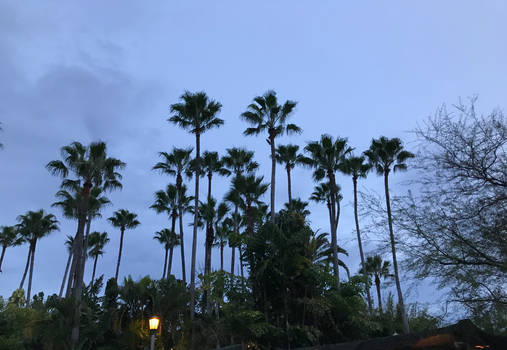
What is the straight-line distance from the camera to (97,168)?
27.9m

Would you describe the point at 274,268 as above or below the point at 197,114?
below

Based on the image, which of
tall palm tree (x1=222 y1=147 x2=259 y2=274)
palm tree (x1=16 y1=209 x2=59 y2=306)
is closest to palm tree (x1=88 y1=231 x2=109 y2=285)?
palm tree (x1=16 y1=209 x2=59 y2=306)

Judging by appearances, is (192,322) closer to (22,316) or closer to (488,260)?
(22,316)

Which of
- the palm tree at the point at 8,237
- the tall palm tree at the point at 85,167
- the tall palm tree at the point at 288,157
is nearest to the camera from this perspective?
the tall palm tree at the point at 85,167

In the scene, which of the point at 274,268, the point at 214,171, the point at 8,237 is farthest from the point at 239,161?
the point at 8,237

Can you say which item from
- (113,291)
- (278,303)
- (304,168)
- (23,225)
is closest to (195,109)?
(304,168)

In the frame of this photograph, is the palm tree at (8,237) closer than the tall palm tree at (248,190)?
No

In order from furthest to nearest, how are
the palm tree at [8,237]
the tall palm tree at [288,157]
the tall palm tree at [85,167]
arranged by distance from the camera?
the palm tree at [8,237] < the tall palm tree at [288,157] < the tall palm tree at [85,167]

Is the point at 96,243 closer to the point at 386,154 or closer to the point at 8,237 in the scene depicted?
the point at 8,237

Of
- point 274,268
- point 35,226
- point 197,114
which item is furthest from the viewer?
point 35,226

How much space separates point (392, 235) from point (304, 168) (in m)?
29.6

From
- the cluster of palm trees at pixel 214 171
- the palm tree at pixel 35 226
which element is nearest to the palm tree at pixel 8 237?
the palm tree at pixel 35 226

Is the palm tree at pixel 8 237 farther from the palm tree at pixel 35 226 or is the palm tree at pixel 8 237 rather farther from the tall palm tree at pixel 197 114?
the tall palm tree at pixel 197 114

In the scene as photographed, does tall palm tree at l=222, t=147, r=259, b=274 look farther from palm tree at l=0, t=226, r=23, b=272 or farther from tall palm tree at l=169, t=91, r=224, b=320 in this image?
palm tree at l=0, t=226, r=23, b=272
